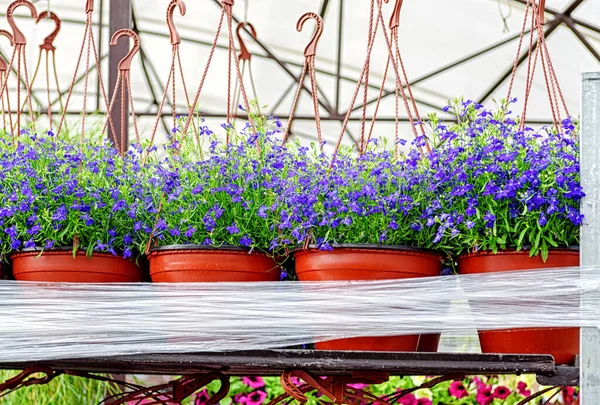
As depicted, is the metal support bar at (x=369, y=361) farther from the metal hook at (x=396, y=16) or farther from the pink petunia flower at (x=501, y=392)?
the pink petunia flower at (x=501, y=392)

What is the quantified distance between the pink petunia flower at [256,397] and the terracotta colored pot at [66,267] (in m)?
2.14

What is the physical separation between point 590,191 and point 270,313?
63cm

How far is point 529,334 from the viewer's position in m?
1.67

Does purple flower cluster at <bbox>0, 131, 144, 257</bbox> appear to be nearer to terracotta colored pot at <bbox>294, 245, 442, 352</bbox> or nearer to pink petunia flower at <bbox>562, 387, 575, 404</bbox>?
terracotta colored pot at <bbox>294, 245, 442, 352</bbox>

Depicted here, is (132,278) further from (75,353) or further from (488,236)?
(488,236)

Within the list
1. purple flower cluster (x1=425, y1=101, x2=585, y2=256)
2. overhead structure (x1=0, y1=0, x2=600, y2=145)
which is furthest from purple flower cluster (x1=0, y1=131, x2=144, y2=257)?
overhead structure (x1=0, y1=0, x2=600, y2=145)

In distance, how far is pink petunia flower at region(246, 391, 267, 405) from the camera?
3906mm

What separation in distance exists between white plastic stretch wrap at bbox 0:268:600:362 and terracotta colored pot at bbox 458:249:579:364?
39mm

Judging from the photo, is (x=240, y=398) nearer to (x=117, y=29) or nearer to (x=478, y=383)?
(x=478, y=383)

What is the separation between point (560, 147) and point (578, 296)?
1.03ft

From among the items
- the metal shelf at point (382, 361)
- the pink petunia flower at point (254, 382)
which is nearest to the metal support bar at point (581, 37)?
the pink petunia flower at point (254, 382)

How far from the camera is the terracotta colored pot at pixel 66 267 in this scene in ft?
6.09

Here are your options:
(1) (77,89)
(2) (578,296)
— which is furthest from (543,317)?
(1) (77,89)

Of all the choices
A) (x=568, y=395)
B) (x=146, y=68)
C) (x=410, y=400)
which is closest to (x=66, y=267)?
(x=410, y=400)
